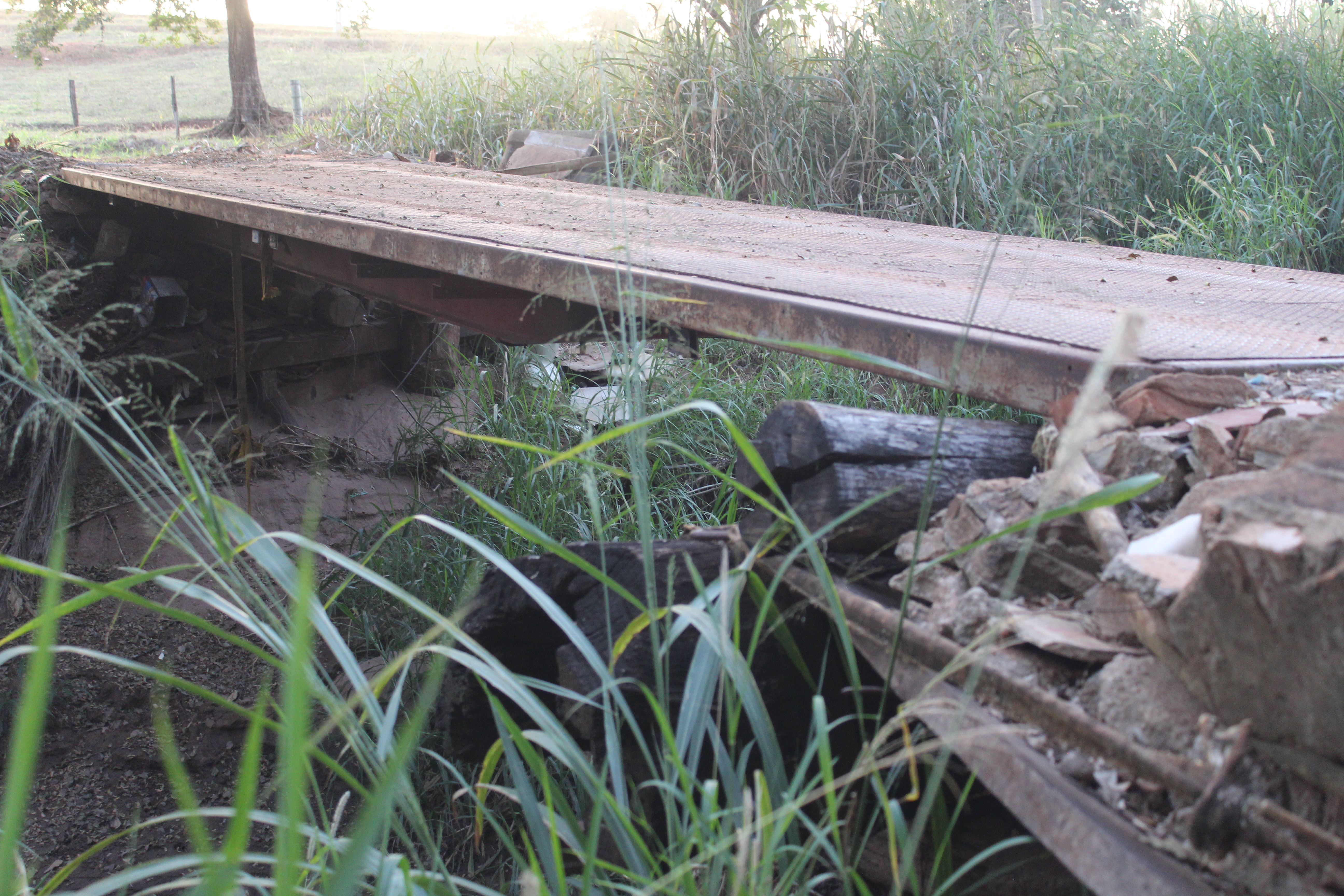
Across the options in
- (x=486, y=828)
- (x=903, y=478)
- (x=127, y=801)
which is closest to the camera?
(x=903, y=478)

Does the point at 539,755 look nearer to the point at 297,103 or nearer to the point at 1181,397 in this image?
the point at 1181,397

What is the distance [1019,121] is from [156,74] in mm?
35085

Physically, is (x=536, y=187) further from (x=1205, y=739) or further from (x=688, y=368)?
(x=1205, y=739)

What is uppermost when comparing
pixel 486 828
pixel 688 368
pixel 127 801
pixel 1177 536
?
pixel 1177 536

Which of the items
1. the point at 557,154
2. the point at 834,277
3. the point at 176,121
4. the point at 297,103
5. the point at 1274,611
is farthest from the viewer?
the point at 176,121

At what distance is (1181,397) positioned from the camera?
1.22 metres

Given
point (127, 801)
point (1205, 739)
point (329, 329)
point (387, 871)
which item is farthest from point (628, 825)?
point (329, 329)

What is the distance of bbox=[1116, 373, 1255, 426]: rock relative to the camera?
3.99ft

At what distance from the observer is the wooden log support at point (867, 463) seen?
126 centimetres

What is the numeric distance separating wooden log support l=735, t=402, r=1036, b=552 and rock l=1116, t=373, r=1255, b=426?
218mm

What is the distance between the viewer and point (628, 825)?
0.96 metres

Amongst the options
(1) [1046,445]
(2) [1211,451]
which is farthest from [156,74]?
(2) [1211,451]

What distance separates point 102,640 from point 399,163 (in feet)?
10.1

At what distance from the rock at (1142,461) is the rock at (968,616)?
10.5 inches
